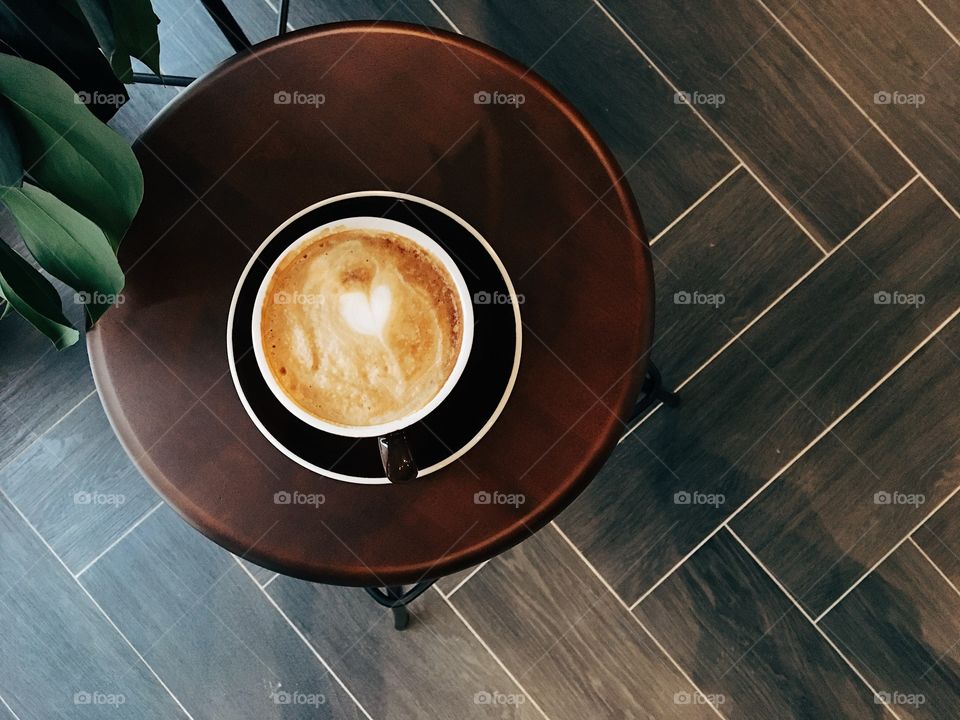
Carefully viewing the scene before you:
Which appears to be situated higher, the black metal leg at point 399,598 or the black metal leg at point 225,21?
the black metal leg at point 225,21

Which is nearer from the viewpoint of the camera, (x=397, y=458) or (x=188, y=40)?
(x=397, y=458)

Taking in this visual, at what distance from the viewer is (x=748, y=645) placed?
1.24 meters

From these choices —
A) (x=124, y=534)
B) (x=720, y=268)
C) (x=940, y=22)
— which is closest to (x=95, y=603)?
(x=124, y=534)

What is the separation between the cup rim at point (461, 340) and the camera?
27.6 inches

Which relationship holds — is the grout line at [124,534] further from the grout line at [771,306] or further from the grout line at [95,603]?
the grout line at [771,306]

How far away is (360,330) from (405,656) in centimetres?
71

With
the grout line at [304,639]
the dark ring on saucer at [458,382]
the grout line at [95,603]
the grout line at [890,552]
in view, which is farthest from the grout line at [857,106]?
the grout line at [95,603]

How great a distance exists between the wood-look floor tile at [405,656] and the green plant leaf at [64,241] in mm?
745

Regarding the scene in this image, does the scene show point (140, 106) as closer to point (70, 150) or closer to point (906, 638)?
point (70, 150)

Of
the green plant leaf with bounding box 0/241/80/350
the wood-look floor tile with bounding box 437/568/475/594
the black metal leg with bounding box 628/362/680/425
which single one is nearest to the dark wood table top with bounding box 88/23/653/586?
the green plant leaf with bounding box 0/241/80/350

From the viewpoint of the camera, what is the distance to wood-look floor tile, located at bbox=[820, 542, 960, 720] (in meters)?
1.23

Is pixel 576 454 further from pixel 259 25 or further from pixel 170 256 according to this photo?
pixel 259 25

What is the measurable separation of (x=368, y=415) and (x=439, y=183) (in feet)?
0.74

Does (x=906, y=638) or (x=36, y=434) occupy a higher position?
(x=906, y=638)
